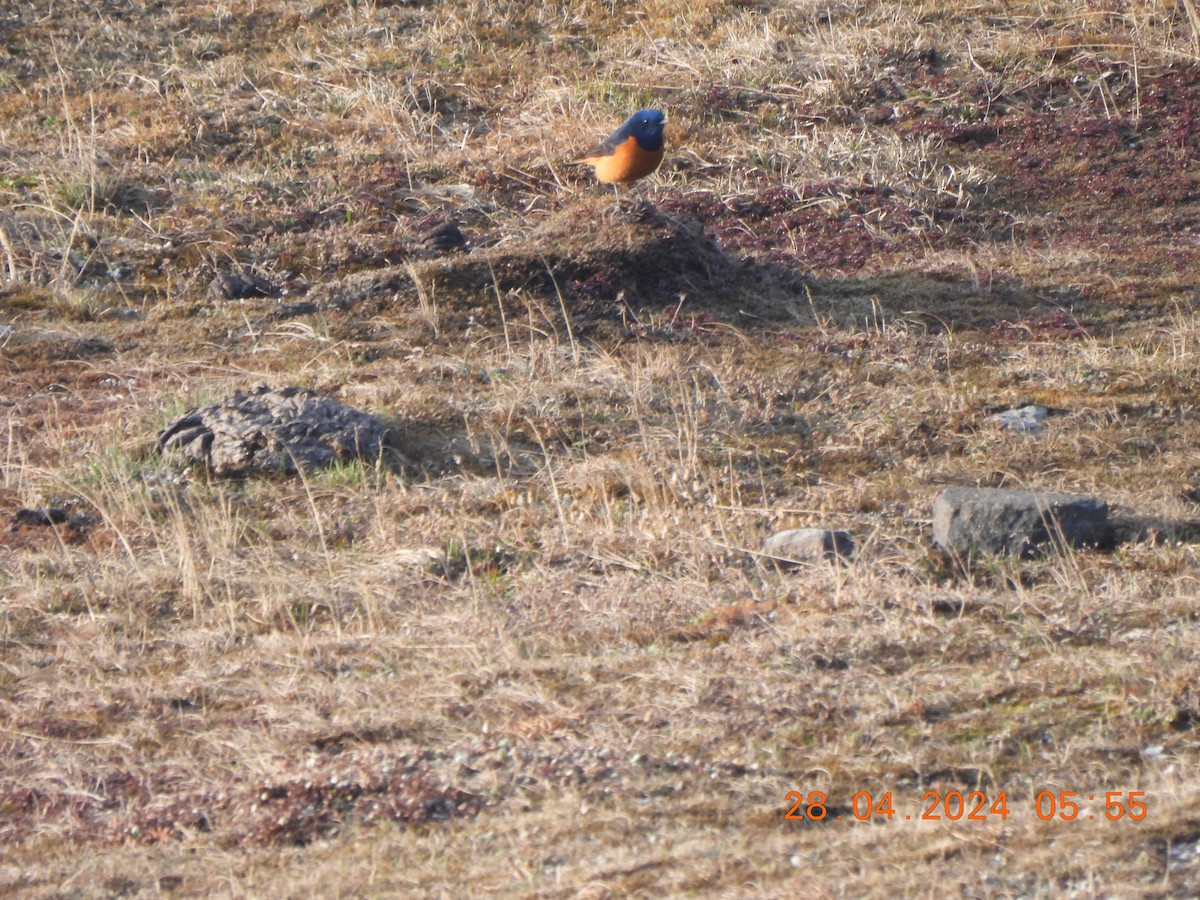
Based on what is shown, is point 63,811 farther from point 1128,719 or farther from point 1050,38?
point 1050,38

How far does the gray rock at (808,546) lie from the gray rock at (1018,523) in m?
0.41

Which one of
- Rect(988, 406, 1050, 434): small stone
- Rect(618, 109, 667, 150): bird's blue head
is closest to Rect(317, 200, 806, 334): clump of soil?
Rect(618, 109, 667, 150): bird's blue head

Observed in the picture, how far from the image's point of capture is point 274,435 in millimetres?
6840

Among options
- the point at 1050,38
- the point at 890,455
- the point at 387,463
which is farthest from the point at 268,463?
the point at 1050,38

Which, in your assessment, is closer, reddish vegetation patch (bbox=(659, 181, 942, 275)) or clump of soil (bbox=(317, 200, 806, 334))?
clump of soil (bbox=(317, 200, 806, 334))

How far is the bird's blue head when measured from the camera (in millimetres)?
10031

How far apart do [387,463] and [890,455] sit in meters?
2.53

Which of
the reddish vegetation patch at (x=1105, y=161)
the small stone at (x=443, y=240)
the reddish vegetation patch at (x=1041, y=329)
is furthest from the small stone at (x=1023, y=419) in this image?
the small stone at (x=443, y=240)

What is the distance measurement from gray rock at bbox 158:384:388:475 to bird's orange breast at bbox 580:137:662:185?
3.84 metres

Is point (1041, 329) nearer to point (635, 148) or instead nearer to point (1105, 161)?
point (635, 148)

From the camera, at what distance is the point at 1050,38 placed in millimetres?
13133
